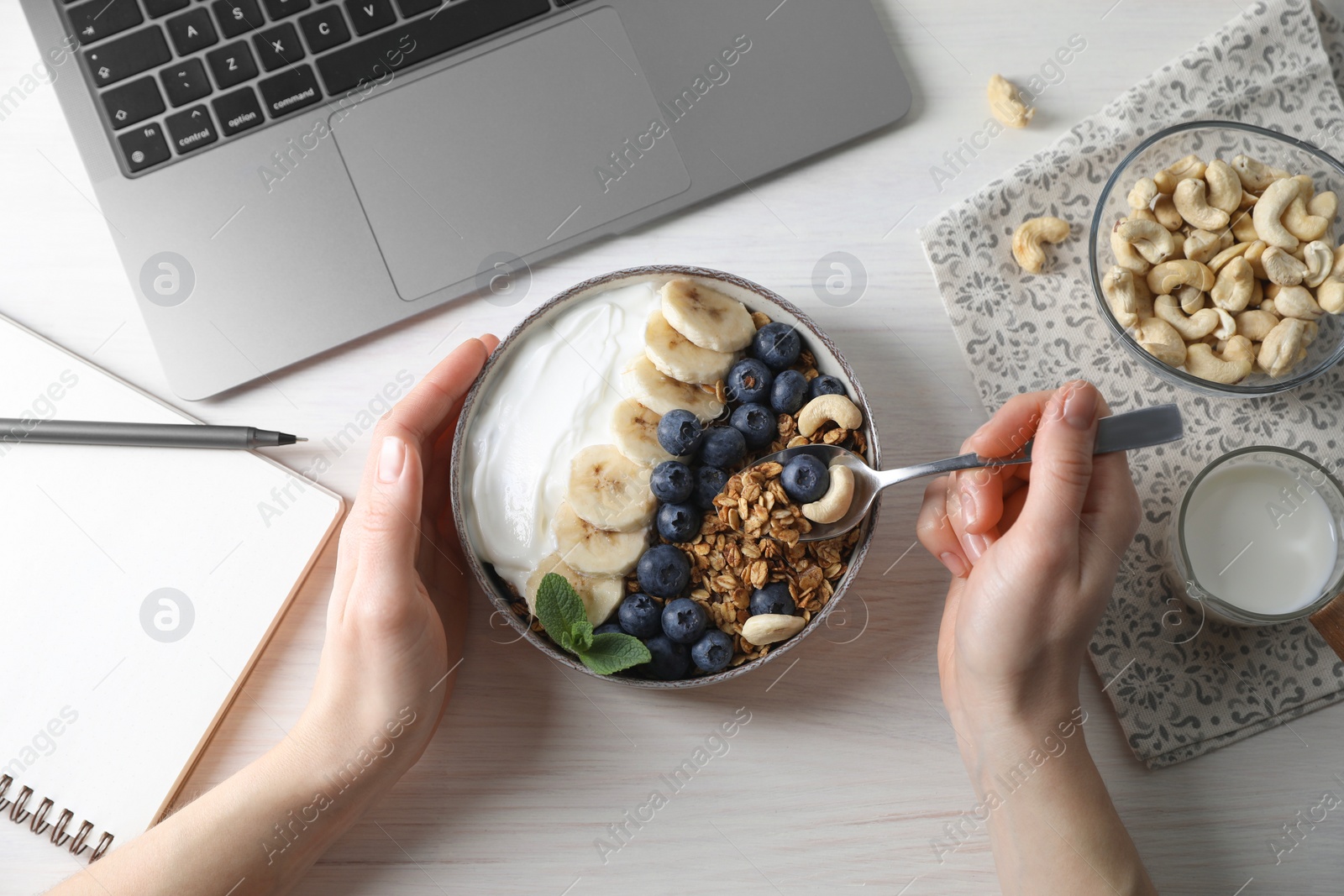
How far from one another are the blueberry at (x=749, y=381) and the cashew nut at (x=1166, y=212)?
1.69ft

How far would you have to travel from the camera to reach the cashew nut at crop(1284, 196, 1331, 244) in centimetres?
96

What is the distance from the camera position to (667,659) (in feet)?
2.85

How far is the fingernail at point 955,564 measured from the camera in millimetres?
961

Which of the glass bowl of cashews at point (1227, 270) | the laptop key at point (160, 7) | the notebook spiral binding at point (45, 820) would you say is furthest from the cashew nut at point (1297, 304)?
the notebook spiral binding at point (45, 820)

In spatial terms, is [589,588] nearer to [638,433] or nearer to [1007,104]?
[638,433]

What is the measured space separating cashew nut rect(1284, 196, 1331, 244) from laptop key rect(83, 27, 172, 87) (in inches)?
52.4

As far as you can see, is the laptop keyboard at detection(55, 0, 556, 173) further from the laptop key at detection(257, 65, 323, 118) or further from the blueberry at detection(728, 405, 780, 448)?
the blueberry at detection(728, 405, 780, 448)

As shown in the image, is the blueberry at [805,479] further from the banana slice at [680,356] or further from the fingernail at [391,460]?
the fingernail at [391,460]

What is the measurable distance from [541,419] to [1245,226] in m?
0.85

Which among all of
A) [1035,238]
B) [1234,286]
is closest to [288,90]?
[1035,238]

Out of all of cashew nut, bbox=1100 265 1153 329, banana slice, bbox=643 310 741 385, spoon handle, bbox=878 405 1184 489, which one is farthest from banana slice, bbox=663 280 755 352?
cashew nut, bbox=1100 265 1153 329

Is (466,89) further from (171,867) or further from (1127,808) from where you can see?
(1127,808)

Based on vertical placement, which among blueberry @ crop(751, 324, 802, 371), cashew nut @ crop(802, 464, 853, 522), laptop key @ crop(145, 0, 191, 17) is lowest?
cashew nut @ crop(802, 464, 853, 522)

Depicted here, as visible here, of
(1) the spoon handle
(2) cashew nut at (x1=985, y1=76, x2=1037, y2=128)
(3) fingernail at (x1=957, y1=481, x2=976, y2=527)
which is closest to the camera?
(1) the spoon handle
